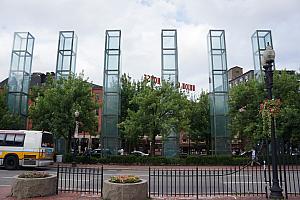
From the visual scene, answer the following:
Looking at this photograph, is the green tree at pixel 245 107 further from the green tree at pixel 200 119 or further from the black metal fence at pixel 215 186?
the black metal fence at pixel 215 186

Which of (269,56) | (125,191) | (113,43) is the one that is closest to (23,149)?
(125,191)

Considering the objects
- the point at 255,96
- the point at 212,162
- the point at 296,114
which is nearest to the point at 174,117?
the point at 212,162

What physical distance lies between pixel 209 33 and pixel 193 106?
39.4 feet

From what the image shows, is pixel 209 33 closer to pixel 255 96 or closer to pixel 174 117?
pixel 255 96

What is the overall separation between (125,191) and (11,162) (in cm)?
1630

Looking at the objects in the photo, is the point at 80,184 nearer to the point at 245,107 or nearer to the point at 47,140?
the point at 47,140

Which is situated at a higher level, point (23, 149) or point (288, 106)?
point (288, 106)

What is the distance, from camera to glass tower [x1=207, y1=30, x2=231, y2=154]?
3117cm

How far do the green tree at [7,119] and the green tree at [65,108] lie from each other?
1.74 meters

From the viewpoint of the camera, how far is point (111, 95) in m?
32.5

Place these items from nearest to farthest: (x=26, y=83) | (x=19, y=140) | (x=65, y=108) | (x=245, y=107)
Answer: (x=19, y=140)
(x=65, y=108)
(x=245, y=107)
(x=26, y=83)

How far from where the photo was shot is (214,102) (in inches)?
1272

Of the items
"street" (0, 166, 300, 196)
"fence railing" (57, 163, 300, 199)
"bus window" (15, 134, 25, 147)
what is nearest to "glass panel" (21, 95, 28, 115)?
"bus window" (15, 134, 25, 147)

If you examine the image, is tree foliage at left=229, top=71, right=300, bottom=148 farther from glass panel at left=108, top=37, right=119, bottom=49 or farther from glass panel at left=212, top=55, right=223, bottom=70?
glass panel at left=108, top=37, right=119, bottom=49
